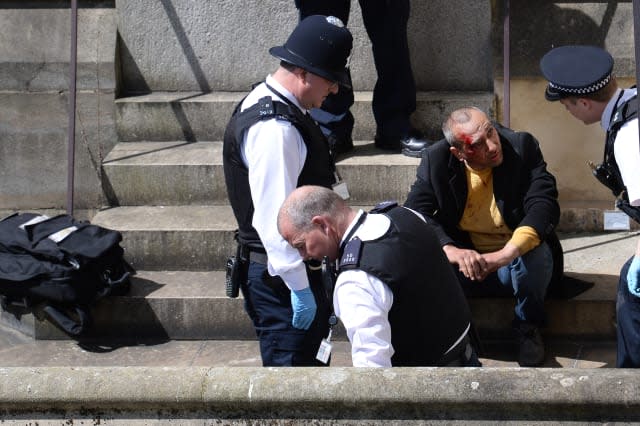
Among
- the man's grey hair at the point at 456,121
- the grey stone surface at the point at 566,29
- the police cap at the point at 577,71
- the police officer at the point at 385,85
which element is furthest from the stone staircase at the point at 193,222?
the police cap at the point at 577,71

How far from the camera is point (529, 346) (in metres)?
5.10

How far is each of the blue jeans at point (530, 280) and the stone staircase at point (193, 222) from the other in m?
0.23

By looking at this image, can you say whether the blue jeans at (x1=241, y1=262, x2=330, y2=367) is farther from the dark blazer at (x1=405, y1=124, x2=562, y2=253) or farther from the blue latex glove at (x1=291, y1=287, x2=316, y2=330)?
the dark blazer at (x1=405, y1=124, x2=562, y2=253)

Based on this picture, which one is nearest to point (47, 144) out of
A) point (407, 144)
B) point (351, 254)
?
point (407, 144)

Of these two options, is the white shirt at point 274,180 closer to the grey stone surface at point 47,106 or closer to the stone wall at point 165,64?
the stone wall at point 165,64

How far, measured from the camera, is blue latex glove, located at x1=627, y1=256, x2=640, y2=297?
3.77m

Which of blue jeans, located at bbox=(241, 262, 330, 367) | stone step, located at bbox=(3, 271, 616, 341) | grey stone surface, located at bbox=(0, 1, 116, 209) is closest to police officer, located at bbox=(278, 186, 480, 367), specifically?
blue jeans, located at bbox=(241, 262, 330, 367)

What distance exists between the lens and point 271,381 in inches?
125

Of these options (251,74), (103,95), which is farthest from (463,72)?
(103,95)

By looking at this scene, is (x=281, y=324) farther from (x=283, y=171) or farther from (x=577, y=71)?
(x=577, y=71)

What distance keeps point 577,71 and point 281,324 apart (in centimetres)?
157

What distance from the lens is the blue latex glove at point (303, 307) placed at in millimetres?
3963

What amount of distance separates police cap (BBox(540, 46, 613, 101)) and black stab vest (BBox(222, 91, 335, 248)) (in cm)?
99

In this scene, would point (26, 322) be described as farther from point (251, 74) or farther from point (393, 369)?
point (393, 369)
